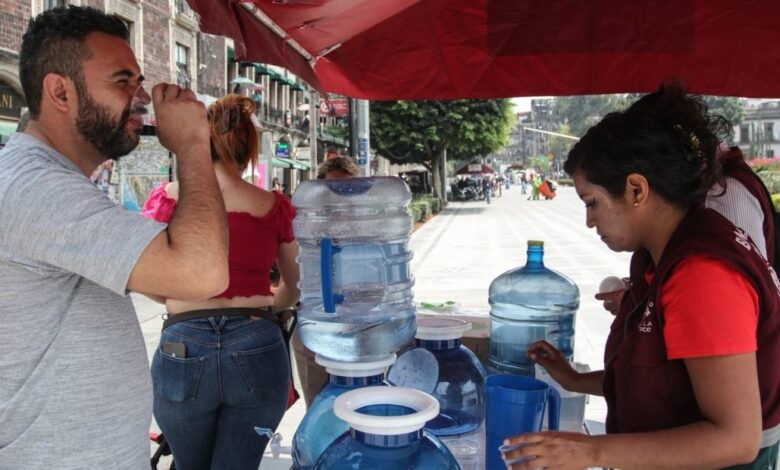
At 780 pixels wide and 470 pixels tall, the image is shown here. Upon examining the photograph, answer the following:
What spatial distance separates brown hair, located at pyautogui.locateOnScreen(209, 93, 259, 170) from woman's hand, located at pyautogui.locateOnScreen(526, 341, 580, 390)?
1.37 metres

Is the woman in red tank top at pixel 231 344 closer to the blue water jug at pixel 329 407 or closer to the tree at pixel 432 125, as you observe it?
the blue water jug at pixel 329 407

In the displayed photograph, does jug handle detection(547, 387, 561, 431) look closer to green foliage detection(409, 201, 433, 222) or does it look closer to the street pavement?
the street pavement

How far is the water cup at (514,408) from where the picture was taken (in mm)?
1486

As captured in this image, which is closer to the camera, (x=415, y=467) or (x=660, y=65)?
(x=415, y=467)

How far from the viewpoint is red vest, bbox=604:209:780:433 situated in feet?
4.19

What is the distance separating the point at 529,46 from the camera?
10.3 ft

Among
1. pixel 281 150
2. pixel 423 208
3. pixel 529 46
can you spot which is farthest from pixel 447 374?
pixel 281 150

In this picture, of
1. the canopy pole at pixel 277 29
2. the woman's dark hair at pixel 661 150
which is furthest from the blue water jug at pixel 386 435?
the canopy pole at pixel 277 29

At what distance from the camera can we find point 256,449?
2404mm

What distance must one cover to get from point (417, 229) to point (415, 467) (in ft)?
70.0

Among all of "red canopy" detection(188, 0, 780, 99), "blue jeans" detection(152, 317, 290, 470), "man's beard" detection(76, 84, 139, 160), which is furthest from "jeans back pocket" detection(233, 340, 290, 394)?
"red canopy" detection(188, 0, 780, 99)

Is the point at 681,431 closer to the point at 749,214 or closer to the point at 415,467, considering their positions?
the point at 415,467

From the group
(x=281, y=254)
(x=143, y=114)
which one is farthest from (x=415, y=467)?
(x=281, y=254)

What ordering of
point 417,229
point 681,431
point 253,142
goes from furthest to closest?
1. point 417,229
2. point 253,142
3. point 681,431
